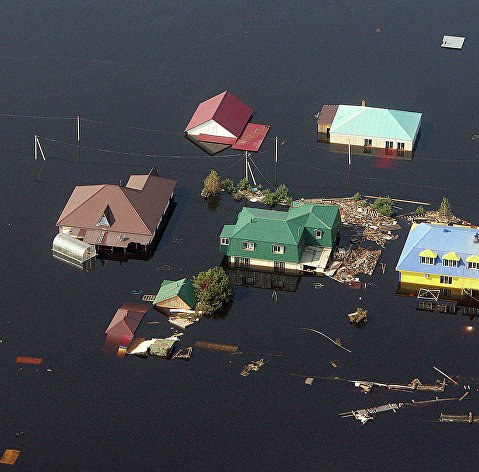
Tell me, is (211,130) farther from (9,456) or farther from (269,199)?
(9,456)

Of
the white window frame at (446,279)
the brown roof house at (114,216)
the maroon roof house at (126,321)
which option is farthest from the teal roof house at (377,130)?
the maroon roof house at (126,321)

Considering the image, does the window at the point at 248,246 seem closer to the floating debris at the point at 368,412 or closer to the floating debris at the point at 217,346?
the floating debris at the point at 217,346

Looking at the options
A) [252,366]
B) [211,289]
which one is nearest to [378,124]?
[211,289]

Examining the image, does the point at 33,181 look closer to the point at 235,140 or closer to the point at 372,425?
the point at 235,140

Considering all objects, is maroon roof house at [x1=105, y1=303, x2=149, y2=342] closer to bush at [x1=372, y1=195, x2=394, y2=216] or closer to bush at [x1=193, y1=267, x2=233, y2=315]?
bush at [x1=193, y1=267, x2=233, y2=315]

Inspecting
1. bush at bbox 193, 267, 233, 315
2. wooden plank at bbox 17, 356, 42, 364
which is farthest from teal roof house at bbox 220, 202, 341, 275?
wooden plank at bbox 17, 356, 42, 364

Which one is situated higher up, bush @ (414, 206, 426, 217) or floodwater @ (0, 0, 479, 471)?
bush @ (414, 206, 426, 217)
